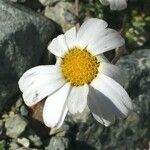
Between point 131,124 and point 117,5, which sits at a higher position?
point 117,5

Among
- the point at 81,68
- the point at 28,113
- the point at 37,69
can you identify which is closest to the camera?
the point at 81,68

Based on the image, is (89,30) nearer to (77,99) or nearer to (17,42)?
(77,99)

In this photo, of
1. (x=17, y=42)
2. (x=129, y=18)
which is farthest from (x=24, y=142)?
(x=129, y=18)

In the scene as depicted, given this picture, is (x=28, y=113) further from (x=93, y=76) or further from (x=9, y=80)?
(x=93, y=76)

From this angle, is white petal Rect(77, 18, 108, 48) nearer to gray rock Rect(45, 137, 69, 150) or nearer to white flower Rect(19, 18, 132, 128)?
white flower Rect(19, 18, 132, 128)

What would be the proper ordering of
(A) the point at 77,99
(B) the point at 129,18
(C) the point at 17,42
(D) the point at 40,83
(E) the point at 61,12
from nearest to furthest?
(A) the point at 77,99
(D) the point at 40,83
(C) the point at 17,42
(E) the point at 61,12
(B) the point at 129,18

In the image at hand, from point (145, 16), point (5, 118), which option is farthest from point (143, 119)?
point (5, 118)

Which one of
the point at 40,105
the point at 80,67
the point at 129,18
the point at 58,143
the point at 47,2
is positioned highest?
the point at 80,67
